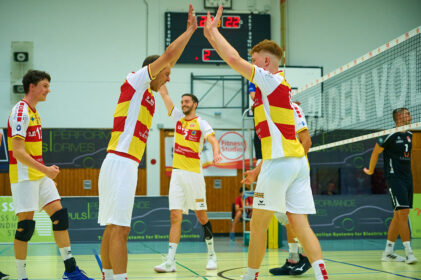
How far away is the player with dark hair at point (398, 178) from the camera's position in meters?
7.40

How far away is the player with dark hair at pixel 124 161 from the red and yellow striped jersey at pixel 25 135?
1.60 meters

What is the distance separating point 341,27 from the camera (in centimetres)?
1723

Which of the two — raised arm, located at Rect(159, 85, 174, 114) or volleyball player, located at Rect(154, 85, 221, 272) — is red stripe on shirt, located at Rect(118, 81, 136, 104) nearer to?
raised arm, located at Rect(159, 85, 174, 114)

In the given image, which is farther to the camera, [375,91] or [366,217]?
[366,217]

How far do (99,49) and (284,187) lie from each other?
43.4 ft

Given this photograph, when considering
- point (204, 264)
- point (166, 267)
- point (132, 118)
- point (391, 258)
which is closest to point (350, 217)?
point (391, 258)

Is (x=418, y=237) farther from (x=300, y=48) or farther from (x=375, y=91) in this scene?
(x=300, y=48)

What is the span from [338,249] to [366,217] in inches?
137

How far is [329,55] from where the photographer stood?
17.0 meters

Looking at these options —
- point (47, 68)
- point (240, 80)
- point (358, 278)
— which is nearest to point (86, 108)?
point (47, 68)

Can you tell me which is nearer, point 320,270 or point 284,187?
point 320,270

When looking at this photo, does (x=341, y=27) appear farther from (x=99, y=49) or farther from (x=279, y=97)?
(x=279, y=97)

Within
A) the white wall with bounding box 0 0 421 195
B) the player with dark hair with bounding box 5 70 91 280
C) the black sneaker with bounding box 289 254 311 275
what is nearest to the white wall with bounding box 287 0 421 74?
the white wall with bounding box 0 0 421 195

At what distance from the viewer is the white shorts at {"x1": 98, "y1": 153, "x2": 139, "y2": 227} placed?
12.5 ft
